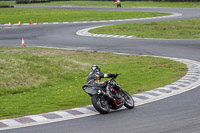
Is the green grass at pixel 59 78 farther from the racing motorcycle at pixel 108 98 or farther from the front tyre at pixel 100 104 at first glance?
the front tyre at pixel 100 104

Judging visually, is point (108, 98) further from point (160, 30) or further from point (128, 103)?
point (160, 30)

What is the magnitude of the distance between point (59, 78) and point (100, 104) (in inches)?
272

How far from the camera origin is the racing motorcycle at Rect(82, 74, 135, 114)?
45.1 ft

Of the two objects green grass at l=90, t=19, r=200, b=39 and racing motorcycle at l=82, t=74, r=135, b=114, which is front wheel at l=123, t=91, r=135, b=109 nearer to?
racing motorcycle at l=82, t=74, r=135, b=114

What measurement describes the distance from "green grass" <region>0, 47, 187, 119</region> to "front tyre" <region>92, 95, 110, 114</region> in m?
1.41

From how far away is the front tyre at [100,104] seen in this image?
1365 cm

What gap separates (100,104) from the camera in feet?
45.3

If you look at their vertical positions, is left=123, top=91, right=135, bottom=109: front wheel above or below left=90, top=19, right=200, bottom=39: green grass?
above

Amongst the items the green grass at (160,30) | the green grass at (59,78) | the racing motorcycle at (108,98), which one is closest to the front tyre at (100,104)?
the racing motorcycle at (108,98)

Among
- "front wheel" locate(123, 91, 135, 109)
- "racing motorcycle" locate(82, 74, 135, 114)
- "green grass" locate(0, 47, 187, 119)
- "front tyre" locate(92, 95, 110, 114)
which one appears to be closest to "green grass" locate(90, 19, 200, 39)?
"green grass" locate(0, 47, 187, 119)

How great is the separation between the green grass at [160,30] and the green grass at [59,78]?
1327cm

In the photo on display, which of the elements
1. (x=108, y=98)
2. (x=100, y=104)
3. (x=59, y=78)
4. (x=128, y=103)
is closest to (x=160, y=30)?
(x=59, y=78)

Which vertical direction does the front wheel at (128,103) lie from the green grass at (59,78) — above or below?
above

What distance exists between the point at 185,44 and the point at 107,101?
2106cm
